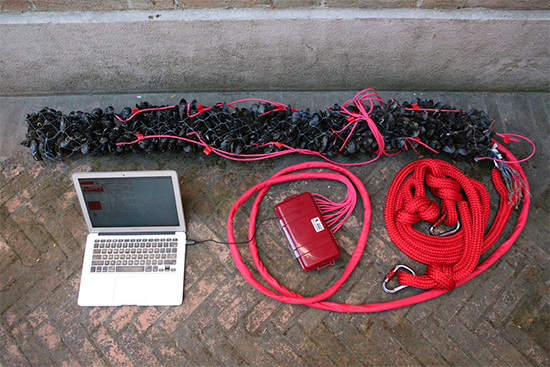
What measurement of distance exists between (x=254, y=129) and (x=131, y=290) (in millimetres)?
1459

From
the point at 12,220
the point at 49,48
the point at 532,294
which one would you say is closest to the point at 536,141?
the point at 532,294

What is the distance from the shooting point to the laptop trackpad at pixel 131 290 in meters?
2.27

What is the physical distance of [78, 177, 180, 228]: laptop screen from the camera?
2.11 m

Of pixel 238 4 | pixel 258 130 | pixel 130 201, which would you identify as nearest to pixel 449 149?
pixel 258 130

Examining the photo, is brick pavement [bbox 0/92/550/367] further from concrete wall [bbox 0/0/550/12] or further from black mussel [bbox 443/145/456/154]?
concrete wall [bbox 0/0/550/12]

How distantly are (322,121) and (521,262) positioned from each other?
6.03 ft

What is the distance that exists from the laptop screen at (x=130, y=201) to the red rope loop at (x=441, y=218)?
1.63 meters

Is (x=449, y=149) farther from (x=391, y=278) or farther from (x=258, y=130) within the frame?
(x=258, y=130)

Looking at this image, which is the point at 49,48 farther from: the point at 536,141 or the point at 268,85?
the point at 536,141

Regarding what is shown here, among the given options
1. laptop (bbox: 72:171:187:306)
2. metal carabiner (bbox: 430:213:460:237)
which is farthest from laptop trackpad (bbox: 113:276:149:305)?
metal carabiner (bbox: 430:213:460:237)

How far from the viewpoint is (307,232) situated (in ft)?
7.66

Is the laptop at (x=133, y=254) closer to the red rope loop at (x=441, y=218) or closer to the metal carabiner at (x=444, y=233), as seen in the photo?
the red rope loop at (x=441, y=218)

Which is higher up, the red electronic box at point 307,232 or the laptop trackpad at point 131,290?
the red electronic box at point 307,232

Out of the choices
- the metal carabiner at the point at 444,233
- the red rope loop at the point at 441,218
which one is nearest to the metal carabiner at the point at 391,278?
the red rope loop at the point at 441,218
